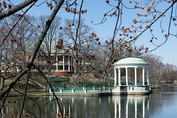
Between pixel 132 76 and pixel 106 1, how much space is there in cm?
5243

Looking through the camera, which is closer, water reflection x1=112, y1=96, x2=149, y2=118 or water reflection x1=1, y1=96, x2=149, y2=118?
water reflection x1=1, y1=96, x2=149, y2=118

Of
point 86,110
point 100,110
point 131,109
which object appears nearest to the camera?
point 100,110

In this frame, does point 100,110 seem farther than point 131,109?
No

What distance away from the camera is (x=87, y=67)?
4.59 m

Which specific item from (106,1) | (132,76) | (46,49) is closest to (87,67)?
(106,1)

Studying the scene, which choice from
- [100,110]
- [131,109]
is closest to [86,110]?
[100,110]

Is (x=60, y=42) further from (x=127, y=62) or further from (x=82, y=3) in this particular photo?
(x=127, y=62)

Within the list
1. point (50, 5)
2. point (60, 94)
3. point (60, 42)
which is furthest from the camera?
point (60, 94)

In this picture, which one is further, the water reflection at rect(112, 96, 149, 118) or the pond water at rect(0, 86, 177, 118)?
the water reflection at rect(112, 96, 149, 118)

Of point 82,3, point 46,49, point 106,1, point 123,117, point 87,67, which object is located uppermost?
point 46,49

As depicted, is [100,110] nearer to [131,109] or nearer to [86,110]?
[86,110]

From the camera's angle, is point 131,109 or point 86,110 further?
point 131,109

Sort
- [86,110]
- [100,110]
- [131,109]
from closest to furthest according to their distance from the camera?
[100,110]
[86,110]
[131,109]

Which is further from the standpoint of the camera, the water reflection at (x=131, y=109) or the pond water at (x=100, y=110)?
the water reflection at (x=131, y=109)
